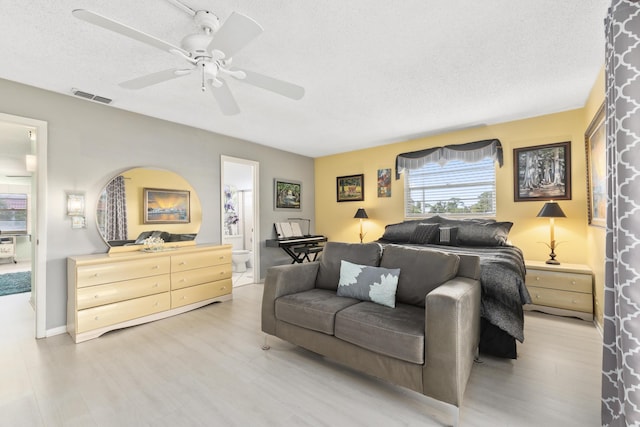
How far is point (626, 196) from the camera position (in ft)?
3.98

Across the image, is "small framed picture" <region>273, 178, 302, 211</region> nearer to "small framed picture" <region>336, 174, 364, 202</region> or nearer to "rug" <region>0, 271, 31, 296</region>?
"small framed picture" <region>336, 174, 364, 202</region>

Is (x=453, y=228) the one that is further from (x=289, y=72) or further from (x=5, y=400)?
(x=5, y=400)

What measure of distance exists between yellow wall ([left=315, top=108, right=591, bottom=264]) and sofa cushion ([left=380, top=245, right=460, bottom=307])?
2.45 metres

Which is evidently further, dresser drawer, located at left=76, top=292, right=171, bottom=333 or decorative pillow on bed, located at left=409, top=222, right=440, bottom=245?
decorative pillow on bed, located at left=409, top=222, right=440, bottom=245

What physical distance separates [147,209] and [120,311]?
4.08 feet

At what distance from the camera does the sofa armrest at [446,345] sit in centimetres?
155

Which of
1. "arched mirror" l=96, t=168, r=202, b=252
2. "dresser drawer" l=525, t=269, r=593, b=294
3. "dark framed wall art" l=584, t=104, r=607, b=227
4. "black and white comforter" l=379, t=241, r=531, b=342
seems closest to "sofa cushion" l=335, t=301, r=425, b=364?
"black and white comforter" l=379, t=241, r=531, b=342

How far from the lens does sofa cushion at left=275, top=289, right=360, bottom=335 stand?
2082mm

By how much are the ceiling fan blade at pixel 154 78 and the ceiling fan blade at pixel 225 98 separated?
233 millimetres

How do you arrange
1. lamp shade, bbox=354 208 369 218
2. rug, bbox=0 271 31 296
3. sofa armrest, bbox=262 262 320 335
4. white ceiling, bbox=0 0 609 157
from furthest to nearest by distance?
lamp shade, bbox=354 208 369 218
rug, bbox=0 271 31 296
sofa armrest, bbox=262 262 320 335
white ceiling, bbox=0 0 609 157

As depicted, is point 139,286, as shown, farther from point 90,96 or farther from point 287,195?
point 287,195

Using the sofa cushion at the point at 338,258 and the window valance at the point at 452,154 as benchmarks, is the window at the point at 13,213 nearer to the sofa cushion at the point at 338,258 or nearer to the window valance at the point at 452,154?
the sofa cushion at the point at 338,258

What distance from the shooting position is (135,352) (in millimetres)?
2461

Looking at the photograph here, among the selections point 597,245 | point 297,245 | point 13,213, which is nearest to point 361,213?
point 297,245
